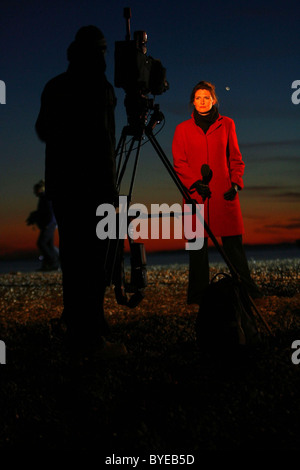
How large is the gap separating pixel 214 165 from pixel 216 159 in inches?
3.5

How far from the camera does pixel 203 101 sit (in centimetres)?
711

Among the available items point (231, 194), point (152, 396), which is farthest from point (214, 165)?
point (152, 396)

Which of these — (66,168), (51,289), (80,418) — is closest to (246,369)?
(80,418)

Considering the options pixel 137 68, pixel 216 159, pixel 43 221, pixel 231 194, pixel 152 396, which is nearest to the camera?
pixel 152 396

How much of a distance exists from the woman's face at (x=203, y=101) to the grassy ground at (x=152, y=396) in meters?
3.05

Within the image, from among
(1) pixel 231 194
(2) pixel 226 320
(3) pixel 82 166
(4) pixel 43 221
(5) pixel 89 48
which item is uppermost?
(4) pixel 43 221

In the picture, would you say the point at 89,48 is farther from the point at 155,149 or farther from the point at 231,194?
the point at 231,194

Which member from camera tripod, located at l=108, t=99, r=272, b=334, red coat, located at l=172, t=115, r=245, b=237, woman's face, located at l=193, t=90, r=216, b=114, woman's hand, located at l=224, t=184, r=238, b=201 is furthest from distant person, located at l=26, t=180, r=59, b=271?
camera tripod, located at l=108, t=99, r=272, b=334

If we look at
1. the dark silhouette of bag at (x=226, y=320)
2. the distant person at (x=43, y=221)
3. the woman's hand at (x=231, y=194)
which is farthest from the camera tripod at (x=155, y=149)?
the distant person at (x=43, y=221)

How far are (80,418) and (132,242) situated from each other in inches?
71.1

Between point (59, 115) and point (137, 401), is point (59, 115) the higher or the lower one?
the higher one

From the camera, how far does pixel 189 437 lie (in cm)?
362

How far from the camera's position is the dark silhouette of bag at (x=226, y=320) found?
4.71 m
